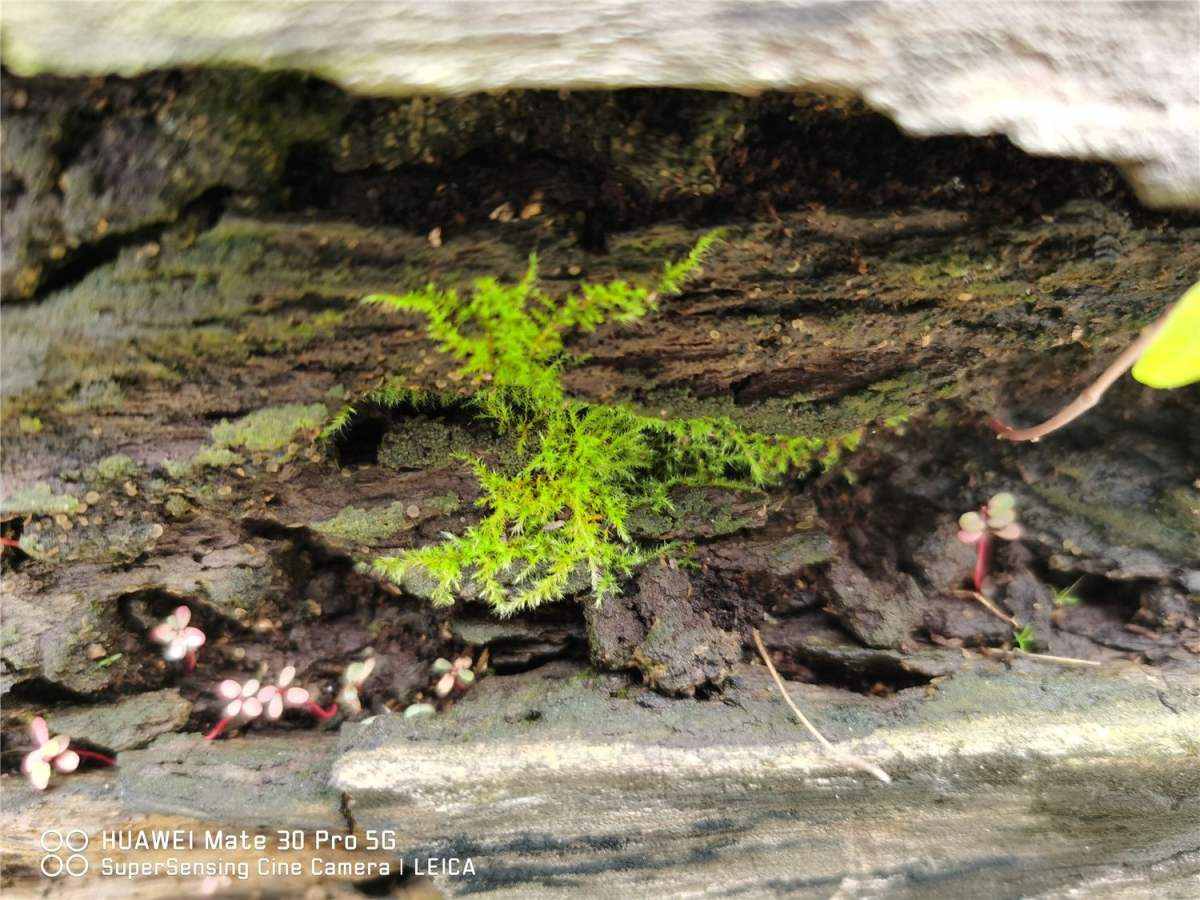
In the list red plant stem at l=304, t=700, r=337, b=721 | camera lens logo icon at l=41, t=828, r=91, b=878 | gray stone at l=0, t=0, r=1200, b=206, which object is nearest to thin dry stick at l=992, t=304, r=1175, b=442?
gray stone at l=0, t=0, r=1200, b=206

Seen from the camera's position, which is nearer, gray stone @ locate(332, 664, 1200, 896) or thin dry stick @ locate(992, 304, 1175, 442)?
thin dry stick @ locate(992, 304, 1175, 442)

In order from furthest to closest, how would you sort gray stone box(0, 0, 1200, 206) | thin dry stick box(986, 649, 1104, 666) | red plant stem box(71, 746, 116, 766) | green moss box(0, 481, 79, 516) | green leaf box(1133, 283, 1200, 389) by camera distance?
1. red plant stem box(71, 746, 116, 766)
2. thin dry stick box(986, 649, 1104, 666)
3. green moss box(0, 481, 79, 516)
4. green leaf box(1133, 283, 1200, 389)
5. gray stone box(0, 0, 1200, 206)

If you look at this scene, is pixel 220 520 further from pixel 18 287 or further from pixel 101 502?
pixel 18 287

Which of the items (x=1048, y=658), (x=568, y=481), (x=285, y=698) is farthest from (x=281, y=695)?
(x=1048, y=658)

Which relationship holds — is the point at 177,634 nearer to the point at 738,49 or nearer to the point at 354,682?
the point at 354,682

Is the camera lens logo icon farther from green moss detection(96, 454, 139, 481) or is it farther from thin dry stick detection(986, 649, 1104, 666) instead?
thin dry stick detection(986, 649, 1104, 666)

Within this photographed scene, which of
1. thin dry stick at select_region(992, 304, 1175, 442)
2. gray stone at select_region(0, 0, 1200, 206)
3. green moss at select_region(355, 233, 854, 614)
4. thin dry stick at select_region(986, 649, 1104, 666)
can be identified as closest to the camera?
gray stone at select_region(0, 0, 1200, 206)

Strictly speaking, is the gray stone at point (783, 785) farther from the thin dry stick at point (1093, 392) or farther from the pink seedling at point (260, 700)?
the thin dry stick at point (1093, 392)

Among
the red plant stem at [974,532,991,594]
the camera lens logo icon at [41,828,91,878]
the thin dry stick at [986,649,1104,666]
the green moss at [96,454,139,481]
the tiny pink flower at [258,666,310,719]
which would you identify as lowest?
the camera lens logo icon at [41,828,91,878]
